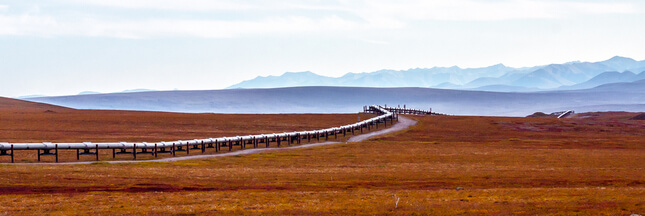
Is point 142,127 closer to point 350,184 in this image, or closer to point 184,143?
point 184,143

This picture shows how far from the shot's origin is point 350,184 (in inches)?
1172

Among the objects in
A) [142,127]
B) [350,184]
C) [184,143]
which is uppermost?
[184,143]

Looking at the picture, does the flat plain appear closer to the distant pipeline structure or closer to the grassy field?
the distant pipeline structure

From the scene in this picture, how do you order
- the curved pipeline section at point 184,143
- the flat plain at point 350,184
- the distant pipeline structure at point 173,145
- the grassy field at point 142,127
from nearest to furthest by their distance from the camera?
the flat plain at point 350,184 → the curved pipeline section at point 184,143 → the distant pipeline structure at point 173,145 → the grassy field at point 142,127

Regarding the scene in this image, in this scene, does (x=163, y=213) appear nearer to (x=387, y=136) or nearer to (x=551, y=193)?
(x=551, y=193)

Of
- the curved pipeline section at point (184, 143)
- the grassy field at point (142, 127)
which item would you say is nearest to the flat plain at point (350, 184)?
the curved pipeline section at point (184, 143)

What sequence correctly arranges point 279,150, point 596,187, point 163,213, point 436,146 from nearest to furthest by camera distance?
point 163,213 < point 596,187 < point 279,150 < point 436,146

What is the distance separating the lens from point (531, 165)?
39938 mm

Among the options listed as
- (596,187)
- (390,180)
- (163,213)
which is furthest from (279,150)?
(163,213)

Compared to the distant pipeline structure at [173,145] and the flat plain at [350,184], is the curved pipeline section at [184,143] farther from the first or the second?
the flat plain at [350,184]

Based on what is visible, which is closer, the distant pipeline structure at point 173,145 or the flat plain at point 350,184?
the flat plain at point 350,184

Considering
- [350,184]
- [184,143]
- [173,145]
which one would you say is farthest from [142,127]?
[350,184]

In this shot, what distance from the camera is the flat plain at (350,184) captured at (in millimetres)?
21750

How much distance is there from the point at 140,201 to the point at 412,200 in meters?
8.92
